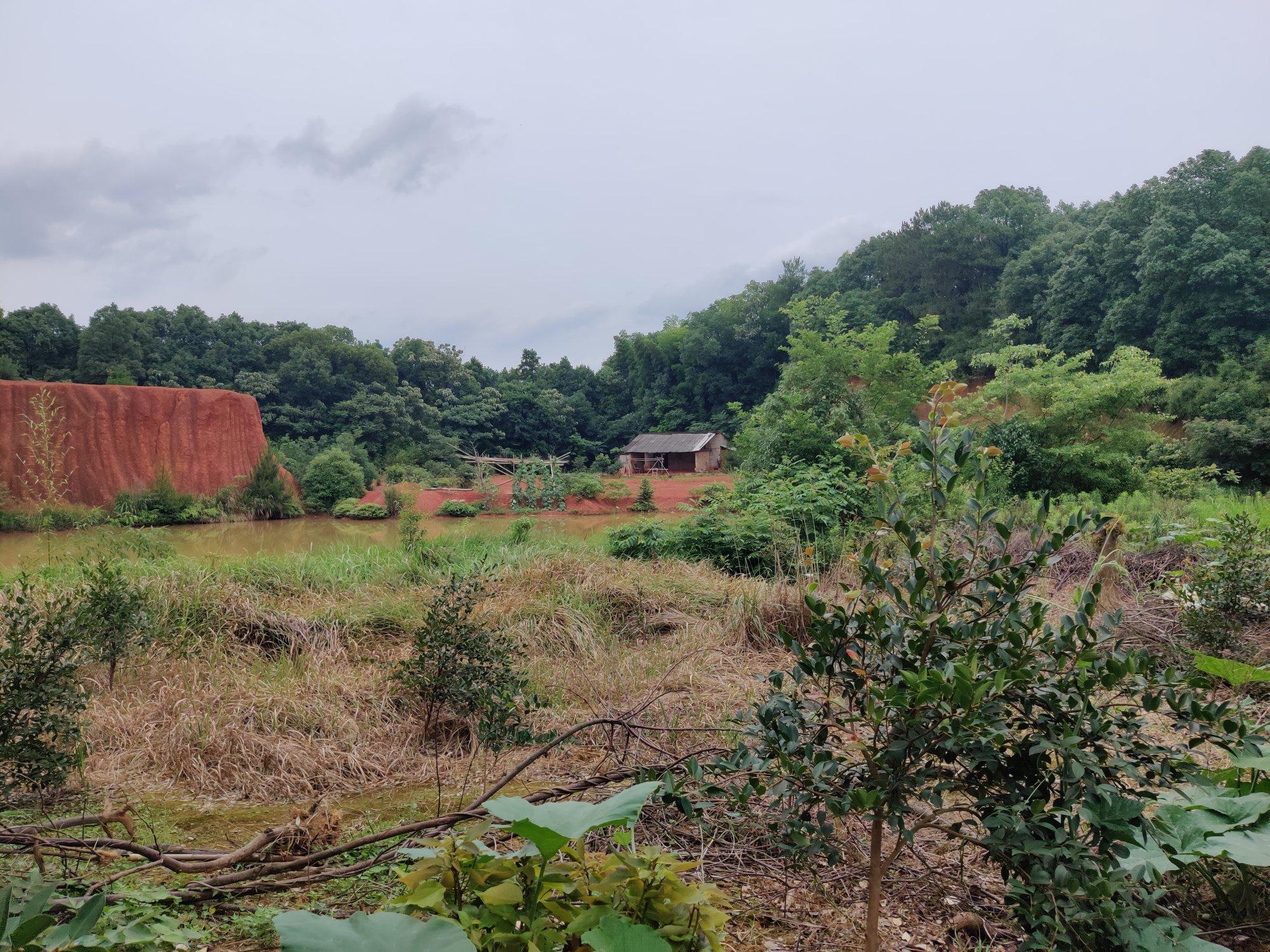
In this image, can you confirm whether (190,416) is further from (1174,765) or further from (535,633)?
(1174,765)

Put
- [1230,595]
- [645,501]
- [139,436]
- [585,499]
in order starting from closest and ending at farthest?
[1230,595], [645,501], [139,436], [585,499]

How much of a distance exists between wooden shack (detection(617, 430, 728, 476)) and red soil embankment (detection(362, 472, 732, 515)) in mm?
5707

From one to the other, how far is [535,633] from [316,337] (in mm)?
24747

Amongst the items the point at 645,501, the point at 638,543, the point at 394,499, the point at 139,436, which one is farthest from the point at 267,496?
the point at 638,543

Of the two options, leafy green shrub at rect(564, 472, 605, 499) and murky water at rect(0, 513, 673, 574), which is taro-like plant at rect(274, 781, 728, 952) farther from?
leafy green shrub at rect(564, 472, 605, 499)

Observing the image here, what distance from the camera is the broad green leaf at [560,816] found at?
0.88 m

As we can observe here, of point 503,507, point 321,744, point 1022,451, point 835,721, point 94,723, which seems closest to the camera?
point 835,721

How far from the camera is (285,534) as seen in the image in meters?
15.5

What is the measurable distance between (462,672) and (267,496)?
17.5 metres

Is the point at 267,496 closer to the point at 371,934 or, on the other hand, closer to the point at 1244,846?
the point at 371,934

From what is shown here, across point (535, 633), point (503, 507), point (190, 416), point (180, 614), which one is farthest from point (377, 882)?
point (190, 416)

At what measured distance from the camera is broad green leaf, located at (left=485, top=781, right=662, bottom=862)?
884 millimetres

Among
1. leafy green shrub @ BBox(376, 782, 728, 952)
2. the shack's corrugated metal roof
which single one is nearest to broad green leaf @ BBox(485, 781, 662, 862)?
leafy green shrub @ BBox(376, 782, 728, 952)

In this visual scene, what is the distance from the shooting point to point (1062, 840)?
3.58 ft
